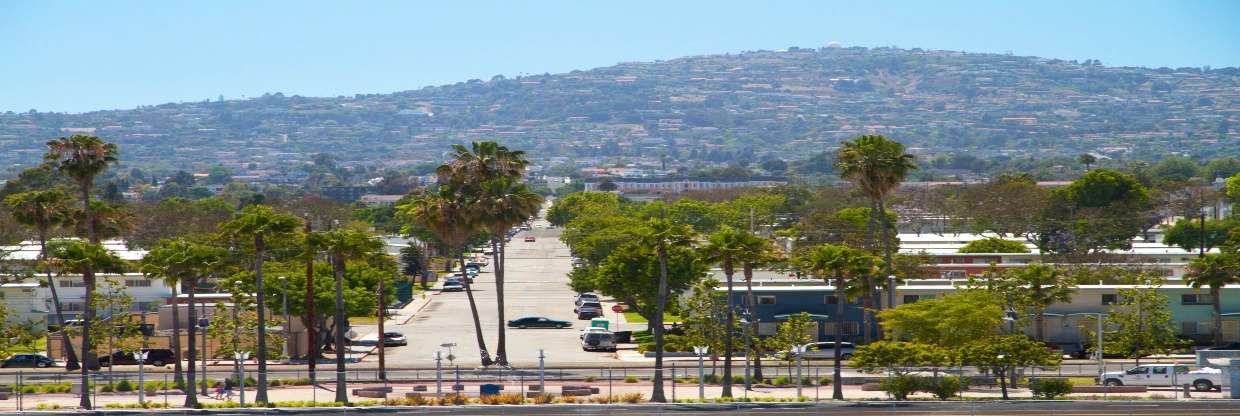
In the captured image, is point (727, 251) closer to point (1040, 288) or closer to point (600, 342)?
point (600, 342)

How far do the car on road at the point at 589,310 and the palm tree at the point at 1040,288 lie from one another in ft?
99.3

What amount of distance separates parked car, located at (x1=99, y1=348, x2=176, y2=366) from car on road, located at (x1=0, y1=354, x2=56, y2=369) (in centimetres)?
239

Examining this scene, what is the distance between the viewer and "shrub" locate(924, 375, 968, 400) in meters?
56.0

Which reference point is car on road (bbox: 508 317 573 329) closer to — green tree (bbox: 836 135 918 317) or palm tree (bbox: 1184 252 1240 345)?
green tree (bbox: 836 135 918 317)

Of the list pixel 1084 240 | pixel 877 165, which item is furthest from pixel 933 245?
pixel 877 165

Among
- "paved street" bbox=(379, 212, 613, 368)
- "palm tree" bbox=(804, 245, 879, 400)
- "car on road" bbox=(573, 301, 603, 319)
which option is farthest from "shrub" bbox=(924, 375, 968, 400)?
"car on road" bbox=(573, 301, 603, 319)

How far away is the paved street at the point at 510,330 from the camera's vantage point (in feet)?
258

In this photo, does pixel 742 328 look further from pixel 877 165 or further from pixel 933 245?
pixel 933 245

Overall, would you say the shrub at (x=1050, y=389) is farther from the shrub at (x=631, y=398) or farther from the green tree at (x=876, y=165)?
the green tree at (x=876, y=165)

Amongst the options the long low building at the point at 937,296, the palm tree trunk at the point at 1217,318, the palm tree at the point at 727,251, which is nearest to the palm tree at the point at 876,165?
the long low building at the point at 937,296

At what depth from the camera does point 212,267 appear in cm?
6172

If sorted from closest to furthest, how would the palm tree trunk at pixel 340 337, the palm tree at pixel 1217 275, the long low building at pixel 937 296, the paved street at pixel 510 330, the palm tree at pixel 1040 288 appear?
1. the palm tree trunk at pixel 340 337
2. the palm tree at pixel 1040 288
3. the palm tree at pixel 1217 275
4. the paved street at pixel 510 330
5. the long low building at pixel 937 296

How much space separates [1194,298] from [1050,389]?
28089 millimetres

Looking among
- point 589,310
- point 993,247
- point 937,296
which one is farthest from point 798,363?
point 993,247
